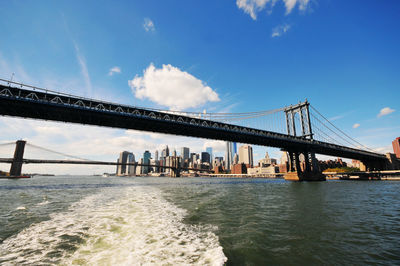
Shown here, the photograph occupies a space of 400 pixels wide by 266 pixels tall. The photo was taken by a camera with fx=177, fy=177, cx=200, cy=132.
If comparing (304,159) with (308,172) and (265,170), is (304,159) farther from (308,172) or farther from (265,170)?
(265,170)

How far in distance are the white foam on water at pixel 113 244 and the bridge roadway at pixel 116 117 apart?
36.2 meters

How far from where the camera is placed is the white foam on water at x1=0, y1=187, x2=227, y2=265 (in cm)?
473

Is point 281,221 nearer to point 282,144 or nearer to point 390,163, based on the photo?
point 282,144

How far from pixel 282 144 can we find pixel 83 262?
62197 millimetres

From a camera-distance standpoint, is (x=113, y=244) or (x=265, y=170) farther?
(x=265, y=170)

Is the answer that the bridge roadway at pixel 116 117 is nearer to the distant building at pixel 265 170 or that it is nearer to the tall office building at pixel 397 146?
the tall office building at pixel 397 146

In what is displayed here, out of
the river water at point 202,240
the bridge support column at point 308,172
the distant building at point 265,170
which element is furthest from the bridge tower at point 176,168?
the river water at point 202,240

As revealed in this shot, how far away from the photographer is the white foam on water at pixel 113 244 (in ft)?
15.5

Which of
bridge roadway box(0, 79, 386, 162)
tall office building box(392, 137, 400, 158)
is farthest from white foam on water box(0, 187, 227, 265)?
tall office building box(392, 137, 400, 158)

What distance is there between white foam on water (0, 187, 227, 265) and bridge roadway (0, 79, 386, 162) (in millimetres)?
36231

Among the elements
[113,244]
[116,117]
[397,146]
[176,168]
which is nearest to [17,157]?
[116,117]

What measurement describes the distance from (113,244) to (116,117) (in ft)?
133

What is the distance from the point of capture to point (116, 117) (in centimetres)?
4184

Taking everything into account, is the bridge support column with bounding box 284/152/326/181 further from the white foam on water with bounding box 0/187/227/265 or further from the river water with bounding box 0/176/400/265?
the white foam on water with bounding box 0/187/227/265
